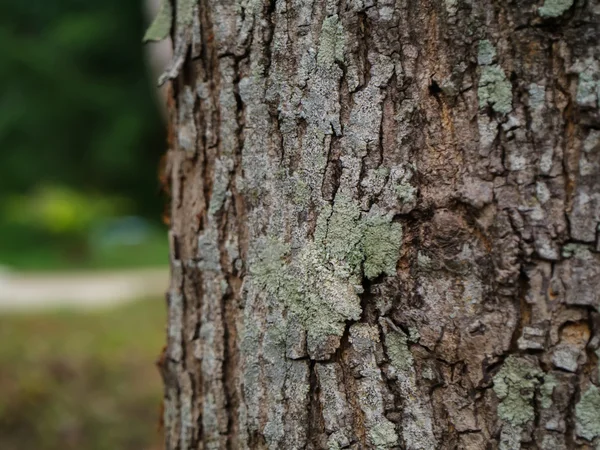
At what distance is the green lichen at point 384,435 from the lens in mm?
1086

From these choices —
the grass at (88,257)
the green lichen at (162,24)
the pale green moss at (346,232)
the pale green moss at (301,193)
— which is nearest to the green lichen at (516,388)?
the pale green moss at (346,232)

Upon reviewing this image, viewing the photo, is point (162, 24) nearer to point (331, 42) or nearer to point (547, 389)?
point (331, 42)

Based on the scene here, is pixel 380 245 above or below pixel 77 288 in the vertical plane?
below

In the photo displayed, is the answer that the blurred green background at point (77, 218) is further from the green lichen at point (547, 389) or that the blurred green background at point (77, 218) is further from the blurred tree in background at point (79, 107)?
the green lichen at point (547, 389)

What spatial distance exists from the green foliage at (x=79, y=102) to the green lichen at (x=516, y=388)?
1306 centimetres

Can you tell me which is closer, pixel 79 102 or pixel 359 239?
pixel 359 239

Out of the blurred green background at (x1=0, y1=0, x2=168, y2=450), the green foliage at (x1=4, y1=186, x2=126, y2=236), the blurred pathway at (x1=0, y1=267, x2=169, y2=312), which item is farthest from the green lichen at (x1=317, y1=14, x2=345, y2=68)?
the green foliage at (x1=4, y1=186, x2=126, y2=236)

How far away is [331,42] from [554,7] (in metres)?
0.31

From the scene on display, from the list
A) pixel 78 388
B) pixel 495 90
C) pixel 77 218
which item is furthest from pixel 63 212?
pixel 495 90

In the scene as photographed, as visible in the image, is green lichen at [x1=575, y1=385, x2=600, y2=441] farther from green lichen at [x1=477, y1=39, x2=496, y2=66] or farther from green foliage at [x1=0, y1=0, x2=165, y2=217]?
green foliage at [x1=0, y1=0, x2=165, y2=217]

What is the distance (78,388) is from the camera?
371 centimetres

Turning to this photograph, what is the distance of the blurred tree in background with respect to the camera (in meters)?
14.0

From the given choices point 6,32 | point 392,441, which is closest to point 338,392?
point 392,441

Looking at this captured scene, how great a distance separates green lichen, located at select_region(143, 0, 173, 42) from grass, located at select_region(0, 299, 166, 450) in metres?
1.74
